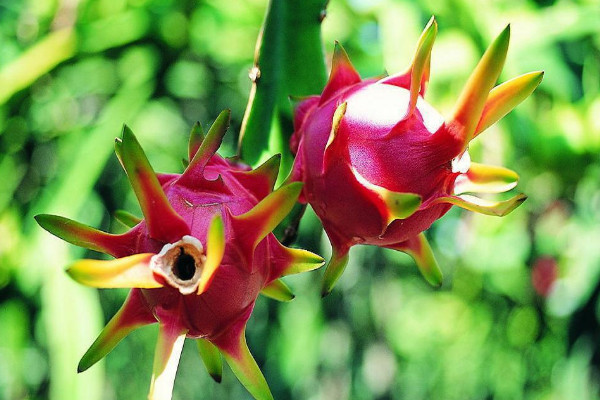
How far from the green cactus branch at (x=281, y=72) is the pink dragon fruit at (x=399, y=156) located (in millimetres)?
143

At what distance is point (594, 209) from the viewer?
6.23 feet

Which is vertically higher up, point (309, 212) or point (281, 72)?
point (281, 72)

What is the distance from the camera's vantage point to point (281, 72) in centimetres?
78

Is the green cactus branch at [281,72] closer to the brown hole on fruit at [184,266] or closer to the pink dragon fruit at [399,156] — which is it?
the pink dragon fruit at [399,156]

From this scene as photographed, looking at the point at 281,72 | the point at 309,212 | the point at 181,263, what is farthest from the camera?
the point at 309,212

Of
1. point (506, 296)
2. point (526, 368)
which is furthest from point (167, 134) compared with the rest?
point (526, 368)

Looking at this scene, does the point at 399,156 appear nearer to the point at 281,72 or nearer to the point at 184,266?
the point at 184,266

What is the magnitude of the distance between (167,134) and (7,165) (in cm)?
40

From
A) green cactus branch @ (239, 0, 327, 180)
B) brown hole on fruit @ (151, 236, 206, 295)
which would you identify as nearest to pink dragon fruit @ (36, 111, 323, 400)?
brown hole on fruit @ (151, 236, 206, 295)

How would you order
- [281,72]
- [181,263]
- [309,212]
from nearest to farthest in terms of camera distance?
[181,263]
[281,72]
[309,212]

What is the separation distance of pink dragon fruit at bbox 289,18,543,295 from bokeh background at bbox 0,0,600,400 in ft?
2.72

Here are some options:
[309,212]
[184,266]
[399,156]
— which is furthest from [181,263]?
[309,212]

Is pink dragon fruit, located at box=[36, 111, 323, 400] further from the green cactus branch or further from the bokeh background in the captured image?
the bokeh background

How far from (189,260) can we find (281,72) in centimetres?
34
